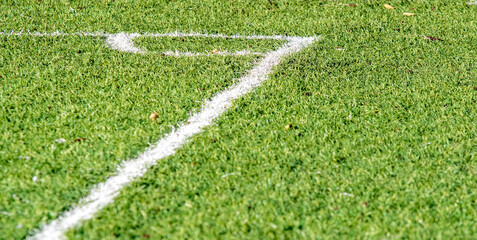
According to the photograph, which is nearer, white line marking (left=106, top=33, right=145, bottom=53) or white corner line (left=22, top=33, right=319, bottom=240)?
white corner line (left=22, top=33, right=319, bottom=240)

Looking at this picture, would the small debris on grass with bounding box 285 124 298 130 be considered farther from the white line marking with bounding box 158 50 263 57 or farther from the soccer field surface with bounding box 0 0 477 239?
the white line marking with bounding box 158 50 263 57

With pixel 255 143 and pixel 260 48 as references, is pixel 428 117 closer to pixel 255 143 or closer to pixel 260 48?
pixel 255 143

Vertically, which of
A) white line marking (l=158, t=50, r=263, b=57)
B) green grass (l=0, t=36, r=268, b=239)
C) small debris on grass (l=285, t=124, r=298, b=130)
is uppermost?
green grass (l=0, t=36, r=268, b=239)

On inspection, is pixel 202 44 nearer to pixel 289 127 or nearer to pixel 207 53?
pixel 207 53

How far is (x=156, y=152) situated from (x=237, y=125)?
0.55 metres

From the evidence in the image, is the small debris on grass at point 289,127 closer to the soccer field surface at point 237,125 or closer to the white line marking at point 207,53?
the soccer field surface at point 237,125

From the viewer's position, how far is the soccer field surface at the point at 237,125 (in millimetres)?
2480

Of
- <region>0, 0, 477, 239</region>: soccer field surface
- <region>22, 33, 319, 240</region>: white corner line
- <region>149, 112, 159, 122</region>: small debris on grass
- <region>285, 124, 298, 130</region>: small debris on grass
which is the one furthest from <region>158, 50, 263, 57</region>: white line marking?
<region>285, 124, 298, 130</region>: small debris on grass

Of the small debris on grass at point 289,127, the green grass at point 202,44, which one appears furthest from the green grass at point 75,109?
the small debris on grass at point 289,127

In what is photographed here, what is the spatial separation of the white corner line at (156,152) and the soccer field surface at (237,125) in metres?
0.01

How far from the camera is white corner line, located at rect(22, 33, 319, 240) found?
2432 mm

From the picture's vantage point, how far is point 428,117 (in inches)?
136

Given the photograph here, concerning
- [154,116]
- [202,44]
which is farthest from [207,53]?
[154,116]

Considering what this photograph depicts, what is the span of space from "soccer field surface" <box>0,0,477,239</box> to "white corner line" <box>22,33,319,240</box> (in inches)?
0.4
